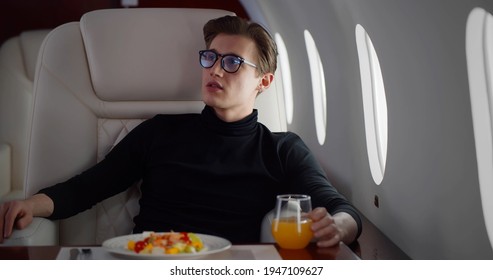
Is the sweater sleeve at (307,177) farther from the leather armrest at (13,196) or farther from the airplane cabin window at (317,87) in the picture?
the airplane cabin window at (317,87)

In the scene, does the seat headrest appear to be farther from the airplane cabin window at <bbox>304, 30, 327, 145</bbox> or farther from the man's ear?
the airplane cabin window at <bbox>304, 30, 327, 145</bbox>

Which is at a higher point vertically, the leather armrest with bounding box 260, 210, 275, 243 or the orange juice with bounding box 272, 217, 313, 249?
the orange juice with bounding box 272, 217, 313, 249

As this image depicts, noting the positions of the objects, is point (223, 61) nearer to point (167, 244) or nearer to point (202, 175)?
point (202, 175)

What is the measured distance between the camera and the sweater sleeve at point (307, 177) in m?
2.06

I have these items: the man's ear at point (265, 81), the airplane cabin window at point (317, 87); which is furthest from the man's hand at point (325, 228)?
the airplane cabin window at point (317, 87)

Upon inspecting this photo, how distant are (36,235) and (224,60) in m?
0.71

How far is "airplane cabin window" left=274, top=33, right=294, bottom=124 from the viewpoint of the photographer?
17.5ft

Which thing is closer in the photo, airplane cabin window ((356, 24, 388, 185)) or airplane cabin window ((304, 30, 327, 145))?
airplane cabin window ((356, 24, 388, 185))

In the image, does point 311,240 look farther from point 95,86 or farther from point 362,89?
point 362,89

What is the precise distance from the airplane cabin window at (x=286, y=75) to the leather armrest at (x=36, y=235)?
3.30m

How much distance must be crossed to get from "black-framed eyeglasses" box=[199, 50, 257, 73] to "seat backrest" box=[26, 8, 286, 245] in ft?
0.50

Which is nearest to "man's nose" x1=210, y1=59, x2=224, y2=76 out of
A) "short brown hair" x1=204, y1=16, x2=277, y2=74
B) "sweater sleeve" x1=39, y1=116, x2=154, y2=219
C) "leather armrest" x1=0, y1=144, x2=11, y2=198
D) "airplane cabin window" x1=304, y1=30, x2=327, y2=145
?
"short brown hair" x1=204, y1=16, x2=277, y2=74

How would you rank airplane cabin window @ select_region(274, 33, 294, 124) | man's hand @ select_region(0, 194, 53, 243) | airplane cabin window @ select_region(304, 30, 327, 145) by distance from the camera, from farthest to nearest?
airplane cabin window @ select_region(274, 33, 294, 124) < airplane cabin window @ select_region(304, 30, 327, 145) < man's hand @ select_region(0, 194, 53, 243)

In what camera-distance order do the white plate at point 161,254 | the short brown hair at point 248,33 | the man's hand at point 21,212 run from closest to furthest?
the white plate at point 161,254
the man's hand at point 21,212
the short brown hair at point 248,33
